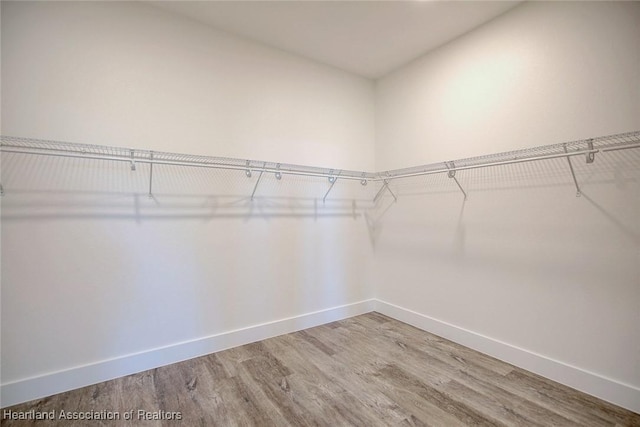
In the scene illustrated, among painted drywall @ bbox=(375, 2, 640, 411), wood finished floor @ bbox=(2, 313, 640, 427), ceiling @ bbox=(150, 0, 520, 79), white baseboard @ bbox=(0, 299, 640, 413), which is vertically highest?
ceiling @ bbox=(150, 0, 520, 79)

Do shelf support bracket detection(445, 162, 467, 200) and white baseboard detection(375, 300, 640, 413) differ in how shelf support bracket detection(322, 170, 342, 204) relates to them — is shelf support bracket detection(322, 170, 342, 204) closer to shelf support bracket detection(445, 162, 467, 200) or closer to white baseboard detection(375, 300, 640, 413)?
shelf support bracket detection(445, 162, 467, 200)

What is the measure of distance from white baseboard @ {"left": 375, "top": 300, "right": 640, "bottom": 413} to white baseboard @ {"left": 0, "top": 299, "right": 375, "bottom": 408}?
94 centimetres

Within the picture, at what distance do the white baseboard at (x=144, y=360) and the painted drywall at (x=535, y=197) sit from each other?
1153 millimetres

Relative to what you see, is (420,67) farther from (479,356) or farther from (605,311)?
(479,356)

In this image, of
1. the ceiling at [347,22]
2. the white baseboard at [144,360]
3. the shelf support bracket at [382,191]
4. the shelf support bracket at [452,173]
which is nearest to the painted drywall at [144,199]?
the white baseboard at [144,360]

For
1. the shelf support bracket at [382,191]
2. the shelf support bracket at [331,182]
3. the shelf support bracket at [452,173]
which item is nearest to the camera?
the shelf support bracket at [452,173]

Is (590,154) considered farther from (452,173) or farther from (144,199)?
(144,199)

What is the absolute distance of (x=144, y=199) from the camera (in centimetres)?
192

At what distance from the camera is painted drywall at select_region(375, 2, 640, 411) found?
1.57m

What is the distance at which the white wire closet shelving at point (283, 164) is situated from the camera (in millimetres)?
1563

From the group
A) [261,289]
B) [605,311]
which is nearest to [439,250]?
[605,311]

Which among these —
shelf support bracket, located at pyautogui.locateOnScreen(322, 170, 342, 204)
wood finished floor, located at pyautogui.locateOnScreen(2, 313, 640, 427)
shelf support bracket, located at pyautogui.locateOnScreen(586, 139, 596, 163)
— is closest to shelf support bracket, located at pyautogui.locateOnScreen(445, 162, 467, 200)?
shelf support bracket, located at pyautogui.locateOnScreen(586, 139, 596, 163)

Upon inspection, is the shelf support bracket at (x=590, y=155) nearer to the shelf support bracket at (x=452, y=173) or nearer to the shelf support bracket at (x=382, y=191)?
the shelf support bracket at (x=452, y=173)

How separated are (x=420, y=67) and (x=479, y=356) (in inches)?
97.9
